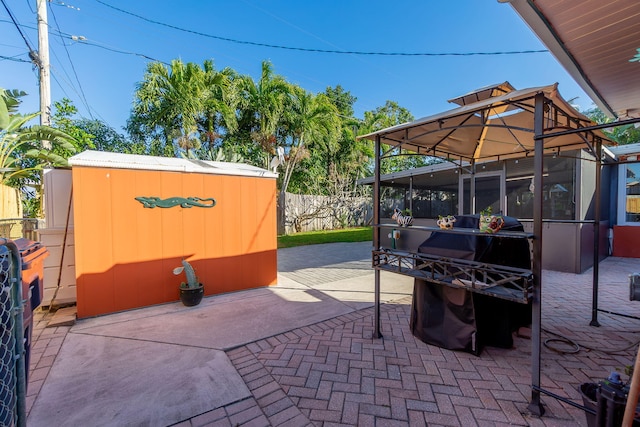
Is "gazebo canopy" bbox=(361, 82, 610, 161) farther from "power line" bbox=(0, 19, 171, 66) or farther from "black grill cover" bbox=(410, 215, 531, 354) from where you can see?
"power line" bbox=(0, 19, 171, 66)

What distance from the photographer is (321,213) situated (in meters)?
14.8

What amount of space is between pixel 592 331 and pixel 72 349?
18.6 ft

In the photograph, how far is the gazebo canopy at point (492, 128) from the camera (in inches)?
85.8

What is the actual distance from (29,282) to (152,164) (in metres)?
2.63

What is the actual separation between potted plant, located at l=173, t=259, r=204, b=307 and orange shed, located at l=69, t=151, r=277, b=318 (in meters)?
0.31

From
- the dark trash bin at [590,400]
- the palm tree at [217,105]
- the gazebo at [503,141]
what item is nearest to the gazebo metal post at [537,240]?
the gazebo at [503,141]

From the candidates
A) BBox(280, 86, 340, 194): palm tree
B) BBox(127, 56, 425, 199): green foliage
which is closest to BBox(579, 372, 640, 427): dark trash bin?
BBox(127, 56, 425, 199): green foliage

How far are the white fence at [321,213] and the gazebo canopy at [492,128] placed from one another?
9.35 metres

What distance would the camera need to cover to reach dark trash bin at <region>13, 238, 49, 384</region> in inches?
59.8

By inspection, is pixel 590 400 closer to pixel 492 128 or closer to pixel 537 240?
pixel 537 240

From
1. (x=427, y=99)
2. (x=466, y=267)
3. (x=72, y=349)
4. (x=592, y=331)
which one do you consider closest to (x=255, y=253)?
(x=72, y=349)

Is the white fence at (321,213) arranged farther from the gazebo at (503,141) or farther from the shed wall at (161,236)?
the gazebo at (503,141)

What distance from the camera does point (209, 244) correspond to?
4.41 m

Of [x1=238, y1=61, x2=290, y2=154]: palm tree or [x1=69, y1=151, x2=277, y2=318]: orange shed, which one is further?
[x1=238, y1=61, x2=290, y2=154]: palm tree
